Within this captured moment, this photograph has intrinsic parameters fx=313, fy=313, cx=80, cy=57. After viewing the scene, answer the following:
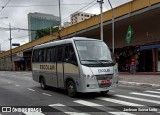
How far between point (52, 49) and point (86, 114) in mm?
7019

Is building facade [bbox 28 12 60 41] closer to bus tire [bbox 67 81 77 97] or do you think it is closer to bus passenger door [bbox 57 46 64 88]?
bus passenger door [bbox 57 46 64 88]

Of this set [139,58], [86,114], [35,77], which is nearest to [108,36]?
[139,58]

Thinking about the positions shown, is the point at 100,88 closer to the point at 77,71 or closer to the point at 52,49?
the point at 77,71

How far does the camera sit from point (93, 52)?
44.7ft

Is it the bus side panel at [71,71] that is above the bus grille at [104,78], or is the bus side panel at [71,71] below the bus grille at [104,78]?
above

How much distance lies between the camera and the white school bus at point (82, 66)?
12875mm

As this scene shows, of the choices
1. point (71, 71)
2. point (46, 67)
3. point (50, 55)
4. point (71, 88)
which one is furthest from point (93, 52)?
point (46, 67)

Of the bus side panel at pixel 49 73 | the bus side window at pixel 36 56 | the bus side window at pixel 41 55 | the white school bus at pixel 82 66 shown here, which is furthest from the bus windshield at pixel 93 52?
the bus side window at pixel 36 56

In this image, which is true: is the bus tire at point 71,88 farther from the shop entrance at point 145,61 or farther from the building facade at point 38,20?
the building facade at point 38,20

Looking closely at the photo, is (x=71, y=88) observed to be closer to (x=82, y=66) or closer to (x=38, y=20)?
(x=82, y=66)

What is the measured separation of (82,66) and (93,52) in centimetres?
100

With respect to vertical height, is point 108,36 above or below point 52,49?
above

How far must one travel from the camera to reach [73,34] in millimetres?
38969

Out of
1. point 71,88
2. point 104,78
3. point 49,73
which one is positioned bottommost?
point 71,88
